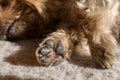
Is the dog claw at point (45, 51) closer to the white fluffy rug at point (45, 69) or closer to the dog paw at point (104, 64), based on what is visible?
the white fluffy rug at point (45, 69)

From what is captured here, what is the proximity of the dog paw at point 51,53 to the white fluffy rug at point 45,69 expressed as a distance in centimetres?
2

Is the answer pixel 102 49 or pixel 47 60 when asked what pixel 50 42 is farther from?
pixel 102 49

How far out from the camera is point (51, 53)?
1.28 meters

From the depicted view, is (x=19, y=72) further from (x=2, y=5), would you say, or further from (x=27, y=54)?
(x=2, y=5)

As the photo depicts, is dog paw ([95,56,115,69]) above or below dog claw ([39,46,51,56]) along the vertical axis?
below

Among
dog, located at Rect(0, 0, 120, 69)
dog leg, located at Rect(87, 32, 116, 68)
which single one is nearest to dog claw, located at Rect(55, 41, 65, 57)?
dog, located at Rect(0, 0, 120, 69)

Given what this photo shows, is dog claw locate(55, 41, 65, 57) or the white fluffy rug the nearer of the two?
the white fluffy rug

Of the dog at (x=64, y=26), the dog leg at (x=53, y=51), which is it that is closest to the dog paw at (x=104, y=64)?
the dog at (x=64, y=26)

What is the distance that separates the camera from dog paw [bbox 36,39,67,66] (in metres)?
1.27

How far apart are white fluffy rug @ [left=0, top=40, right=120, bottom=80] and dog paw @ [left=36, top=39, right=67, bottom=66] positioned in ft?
0.07

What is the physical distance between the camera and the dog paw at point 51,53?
1269 mm

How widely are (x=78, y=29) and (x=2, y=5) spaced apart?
1.14 feet

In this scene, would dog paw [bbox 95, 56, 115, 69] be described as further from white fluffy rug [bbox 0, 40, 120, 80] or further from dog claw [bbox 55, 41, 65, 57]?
dog claw [bbox 55, 41, 65, 57]

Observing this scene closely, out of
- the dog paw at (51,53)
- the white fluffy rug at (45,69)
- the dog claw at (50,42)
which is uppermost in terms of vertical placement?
the dog claw at (50,42)
